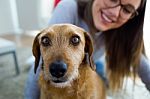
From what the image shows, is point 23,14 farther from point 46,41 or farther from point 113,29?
point 46,41

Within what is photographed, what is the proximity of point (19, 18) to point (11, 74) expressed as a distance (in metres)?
1.61

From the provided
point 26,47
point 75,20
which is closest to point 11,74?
point 26,47

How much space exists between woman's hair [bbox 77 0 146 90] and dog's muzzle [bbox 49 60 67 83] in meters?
0.57

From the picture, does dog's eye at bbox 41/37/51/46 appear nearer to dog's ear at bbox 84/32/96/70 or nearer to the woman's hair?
dog's ear at bbox 84/32/96/70

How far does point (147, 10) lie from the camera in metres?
1.28

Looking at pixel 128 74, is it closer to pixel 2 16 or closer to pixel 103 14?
pixel 103 14

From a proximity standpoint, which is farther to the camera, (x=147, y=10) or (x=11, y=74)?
(x=11, y=74)

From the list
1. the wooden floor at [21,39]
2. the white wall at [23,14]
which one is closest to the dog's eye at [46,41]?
the wooden floor at [21,39]

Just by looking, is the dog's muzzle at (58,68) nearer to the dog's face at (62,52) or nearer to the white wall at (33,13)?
the dog's face at (62,52)

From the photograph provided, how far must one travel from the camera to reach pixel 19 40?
3.36 meters

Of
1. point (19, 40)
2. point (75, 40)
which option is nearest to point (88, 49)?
point (75, 40)

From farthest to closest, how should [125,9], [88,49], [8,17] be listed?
[8,17], [125,9], [88,49]

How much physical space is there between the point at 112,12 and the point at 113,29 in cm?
16

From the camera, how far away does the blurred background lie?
1.85 meters
